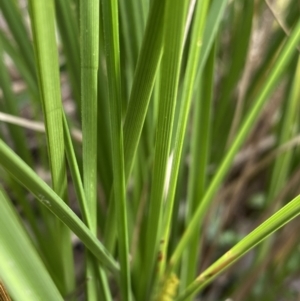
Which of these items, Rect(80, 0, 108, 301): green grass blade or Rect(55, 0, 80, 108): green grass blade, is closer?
Rect(80, 0, 108, 301): green grass blade

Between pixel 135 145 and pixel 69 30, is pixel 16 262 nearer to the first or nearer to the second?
pixel 135 145

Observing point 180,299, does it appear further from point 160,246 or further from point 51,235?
point 51,235

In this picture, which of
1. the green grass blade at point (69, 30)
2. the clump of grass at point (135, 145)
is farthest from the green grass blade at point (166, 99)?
the green grass blade at point (69, 30)

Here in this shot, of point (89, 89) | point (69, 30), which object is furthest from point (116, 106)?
point (69, 30)

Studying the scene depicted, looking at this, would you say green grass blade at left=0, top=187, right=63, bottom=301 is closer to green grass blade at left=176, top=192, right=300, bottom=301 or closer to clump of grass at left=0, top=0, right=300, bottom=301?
clump of grass at left=0, top=0, right=300, bottom=301

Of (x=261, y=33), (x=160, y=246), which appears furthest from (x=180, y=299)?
(x=261, y=33)

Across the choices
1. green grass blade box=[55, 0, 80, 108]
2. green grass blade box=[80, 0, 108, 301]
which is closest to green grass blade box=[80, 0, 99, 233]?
green grass blade box=[80, 0, 108, 301]

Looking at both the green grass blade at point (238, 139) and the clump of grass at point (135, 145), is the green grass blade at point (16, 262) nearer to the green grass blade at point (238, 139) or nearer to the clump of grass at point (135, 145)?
the clump of grass at point (135, 145)
